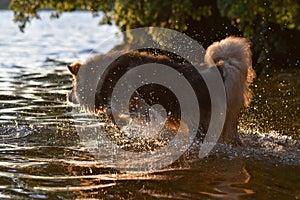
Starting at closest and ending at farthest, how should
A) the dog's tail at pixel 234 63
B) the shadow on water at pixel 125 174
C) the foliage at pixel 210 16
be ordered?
the shadow on water at pixel 125 174, the dog's tail at pixel 234 63, the foliage at pixel 210 16

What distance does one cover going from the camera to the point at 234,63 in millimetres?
6250

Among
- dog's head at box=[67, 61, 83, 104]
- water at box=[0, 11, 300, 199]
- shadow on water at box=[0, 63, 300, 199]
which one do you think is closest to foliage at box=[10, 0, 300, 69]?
water at box=[0, 11, 300, 199]

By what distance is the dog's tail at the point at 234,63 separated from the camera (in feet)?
20.4

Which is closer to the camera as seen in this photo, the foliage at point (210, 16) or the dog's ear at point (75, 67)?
the dog's ear at point (75, 67)

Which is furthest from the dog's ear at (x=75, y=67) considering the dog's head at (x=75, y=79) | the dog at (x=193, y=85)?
the dog at (x=193, y=85)

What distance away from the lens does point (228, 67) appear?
6.23m

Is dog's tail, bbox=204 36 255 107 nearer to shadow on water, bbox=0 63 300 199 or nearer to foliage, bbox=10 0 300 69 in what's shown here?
shadow on water, bbox=0 63 300 199

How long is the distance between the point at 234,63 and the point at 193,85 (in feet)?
1.58

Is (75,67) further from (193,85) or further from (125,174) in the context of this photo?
(125,174)

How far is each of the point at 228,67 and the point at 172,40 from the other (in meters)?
4.59

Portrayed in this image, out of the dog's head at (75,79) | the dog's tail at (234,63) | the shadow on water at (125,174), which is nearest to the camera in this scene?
the shadow on water at (125,174)

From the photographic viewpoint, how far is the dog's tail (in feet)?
20.4

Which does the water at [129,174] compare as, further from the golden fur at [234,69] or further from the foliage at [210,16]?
the foliage at [210,16]

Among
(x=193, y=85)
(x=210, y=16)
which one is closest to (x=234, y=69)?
(x=193, y=85)
